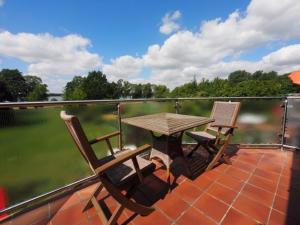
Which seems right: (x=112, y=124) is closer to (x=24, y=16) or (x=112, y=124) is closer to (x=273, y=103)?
(x=273, y=103)

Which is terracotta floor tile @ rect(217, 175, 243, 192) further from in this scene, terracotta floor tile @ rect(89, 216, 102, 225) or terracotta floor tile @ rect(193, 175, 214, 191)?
terracotta floor tile @ rect(89, 216, 102, 225)

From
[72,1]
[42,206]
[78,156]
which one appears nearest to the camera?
[42,206]

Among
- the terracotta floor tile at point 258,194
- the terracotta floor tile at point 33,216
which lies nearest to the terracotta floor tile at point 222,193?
the terracotta floor tile at point 258,194

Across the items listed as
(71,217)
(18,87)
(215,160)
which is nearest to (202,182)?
(215,160)

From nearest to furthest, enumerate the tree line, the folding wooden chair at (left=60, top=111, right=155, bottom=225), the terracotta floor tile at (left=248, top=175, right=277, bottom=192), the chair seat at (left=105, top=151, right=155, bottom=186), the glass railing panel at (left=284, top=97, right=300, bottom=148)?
1. the folding wooden chair at (left=60, top=111, right=155, bottom=225)
2. the chair seat at (left=105, top=151, right=155, bottom=186)
3. the terracotta floor tile at (left=248, top=175, right=277, bottom=192)
4. the glass railing panel at (left=284, top=97, right=300, bottom=148)
5. the tree line

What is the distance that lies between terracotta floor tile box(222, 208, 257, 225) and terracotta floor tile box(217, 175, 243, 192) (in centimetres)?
45

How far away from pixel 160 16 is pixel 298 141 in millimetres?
8219

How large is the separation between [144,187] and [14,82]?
5311 cm

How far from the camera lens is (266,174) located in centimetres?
238

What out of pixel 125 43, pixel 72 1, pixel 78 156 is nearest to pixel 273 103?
pixel 78 156

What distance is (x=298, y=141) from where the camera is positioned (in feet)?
10.4

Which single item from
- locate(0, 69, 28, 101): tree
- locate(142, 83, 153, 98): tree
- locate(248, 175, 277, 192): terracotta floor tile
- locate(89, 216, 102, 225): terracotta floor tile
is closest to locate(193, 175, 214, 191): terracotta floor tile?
locate(248, 175, 277, 192): terracotta floor tile

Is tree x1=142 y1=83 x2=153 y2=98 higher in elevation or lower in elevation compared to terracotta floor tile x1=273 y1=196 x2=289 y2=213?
higher

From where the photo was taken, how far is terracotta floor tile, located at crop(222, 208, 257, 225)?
1.53 meters
